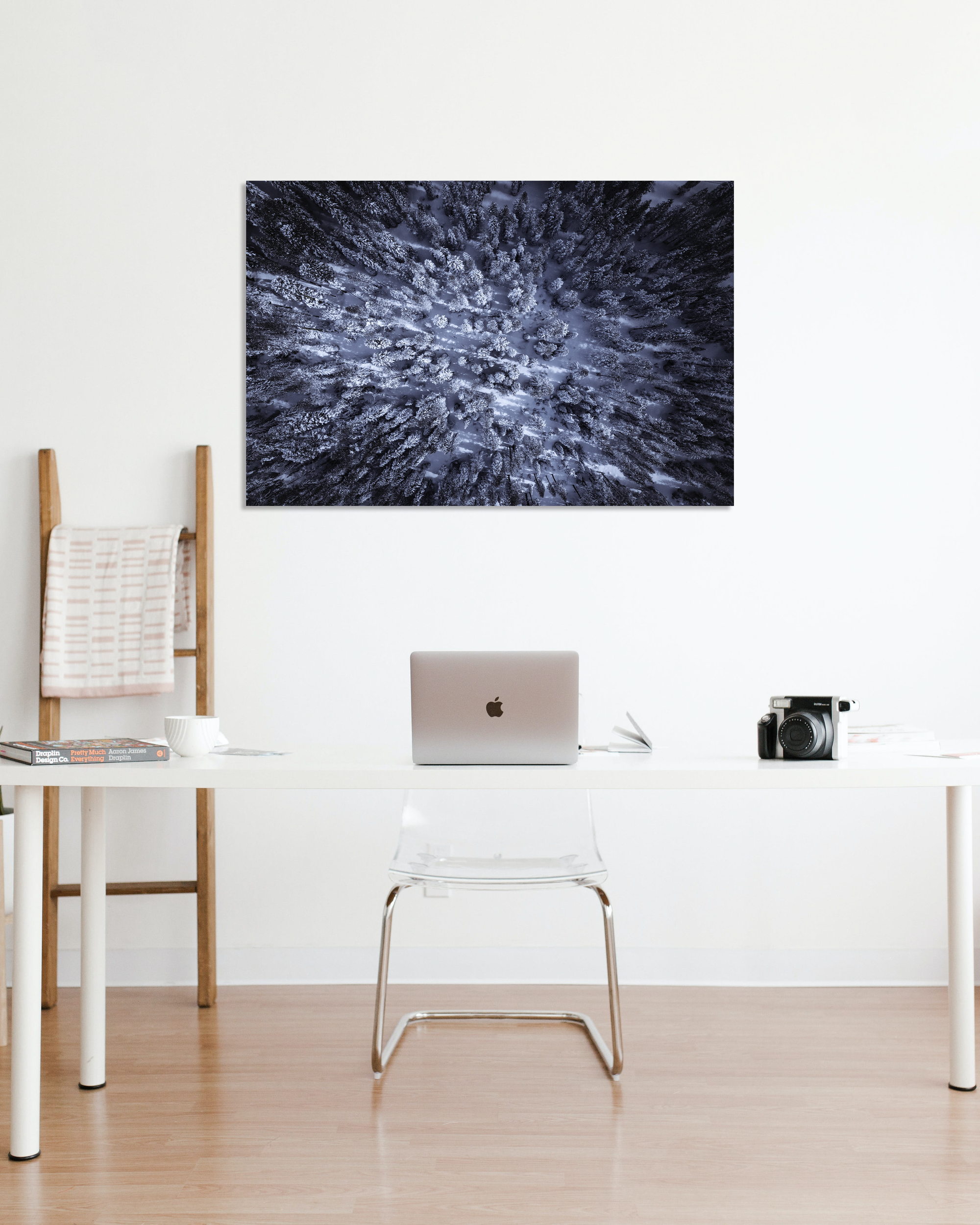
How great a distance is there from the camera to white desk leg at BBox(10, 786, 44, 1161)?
1.69m

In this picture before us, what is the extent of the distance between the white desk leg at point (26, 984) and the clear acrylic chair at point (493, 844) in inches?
25.6

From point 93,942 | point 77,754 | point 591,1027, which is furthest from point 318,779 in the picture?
point 591,1027

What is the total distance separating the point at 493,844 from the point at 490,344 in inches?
51.6

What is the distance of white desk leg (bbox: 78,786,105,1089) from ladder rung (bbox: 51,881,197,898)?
1.98 feet

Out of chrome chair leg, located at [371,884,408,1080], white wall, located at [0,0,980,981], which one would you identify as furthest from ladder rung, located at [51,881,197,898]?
chrome chair leg, located at [371,884,408,1080]

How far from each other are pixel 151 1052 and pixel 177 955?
0.52 metres

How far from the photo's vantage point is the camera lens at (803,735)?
5.84ft

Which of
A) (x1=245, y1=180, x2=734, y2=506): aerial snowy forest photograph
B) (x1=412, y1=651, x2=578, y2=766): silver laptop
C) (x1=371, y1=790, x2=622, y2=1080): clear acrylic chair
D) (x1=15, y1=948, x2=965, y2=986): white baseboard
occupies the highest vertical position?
(x1=245, y1=180, x2=734, y2=506): aerial snowy forest photograph

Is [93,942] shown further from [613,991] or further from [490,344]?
[490,344]

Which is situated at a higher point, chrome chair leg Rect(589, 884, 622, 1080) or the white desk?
the white desk

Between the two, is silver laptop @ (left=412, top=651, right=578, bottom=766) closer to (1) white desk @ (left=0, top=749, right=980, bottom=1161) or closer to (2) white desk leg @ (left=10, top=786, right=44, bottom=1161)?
(1) white desk @ (left=0, top=749, right=980, bottom=1161)

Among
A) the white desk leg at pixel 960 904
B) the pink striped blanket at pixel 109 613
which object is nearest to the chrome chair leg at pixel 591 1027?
the white desk leg at pixel 960 904

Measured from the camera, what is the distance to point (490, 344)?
275cm

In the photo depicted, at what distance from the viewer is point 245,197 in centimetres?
274
